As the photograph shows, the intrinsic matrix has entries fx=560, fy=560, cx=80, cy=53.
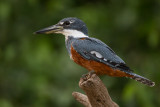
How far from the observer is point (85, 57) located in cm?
557

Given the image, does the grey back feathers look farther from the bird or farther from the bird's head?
the bird's head

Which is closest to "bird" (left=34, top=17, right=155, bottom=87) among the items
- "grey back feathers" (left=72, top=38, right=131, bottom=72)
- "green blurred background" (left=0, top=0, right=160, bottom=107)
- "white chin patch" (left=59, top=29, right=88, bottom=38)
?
"grey back feathers" (left=72, top=38, right=131, bottom=72)

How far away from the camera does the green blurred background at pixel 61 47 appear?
7.96 m

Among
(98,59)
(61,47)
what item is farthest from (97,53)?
(61,47)

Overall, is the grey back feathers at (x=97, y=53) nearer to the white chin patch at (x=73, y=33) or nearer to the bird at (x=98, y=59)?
the bird at (x=98, y=59)

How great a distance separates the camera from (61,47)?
8.18m

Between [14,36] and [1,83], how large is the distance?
2.43 ft

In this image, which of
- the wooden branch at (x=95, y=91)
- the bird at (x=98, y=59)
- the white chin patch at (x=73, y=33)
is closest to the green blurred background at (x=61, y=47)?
the white chin patch at (x=73, y=33)

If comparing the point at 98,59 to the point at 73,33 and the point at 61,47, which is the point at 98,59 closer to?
the point at 73,33

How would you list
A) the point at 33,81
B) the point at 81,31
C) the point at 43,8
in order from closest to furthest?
the point at 81,31, the point at 33,81, the point at 43,8

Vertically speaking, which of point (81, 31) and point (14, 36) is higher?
point (14, 36)

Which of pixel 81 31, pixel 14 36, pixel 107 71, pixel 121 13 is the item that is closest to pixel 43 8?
pixel 14 36

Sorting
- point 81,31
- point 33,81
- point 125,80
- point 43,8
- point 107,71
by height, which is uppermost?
point 43,8

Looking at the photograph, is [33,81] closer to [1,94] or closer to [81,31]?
[1,94]
